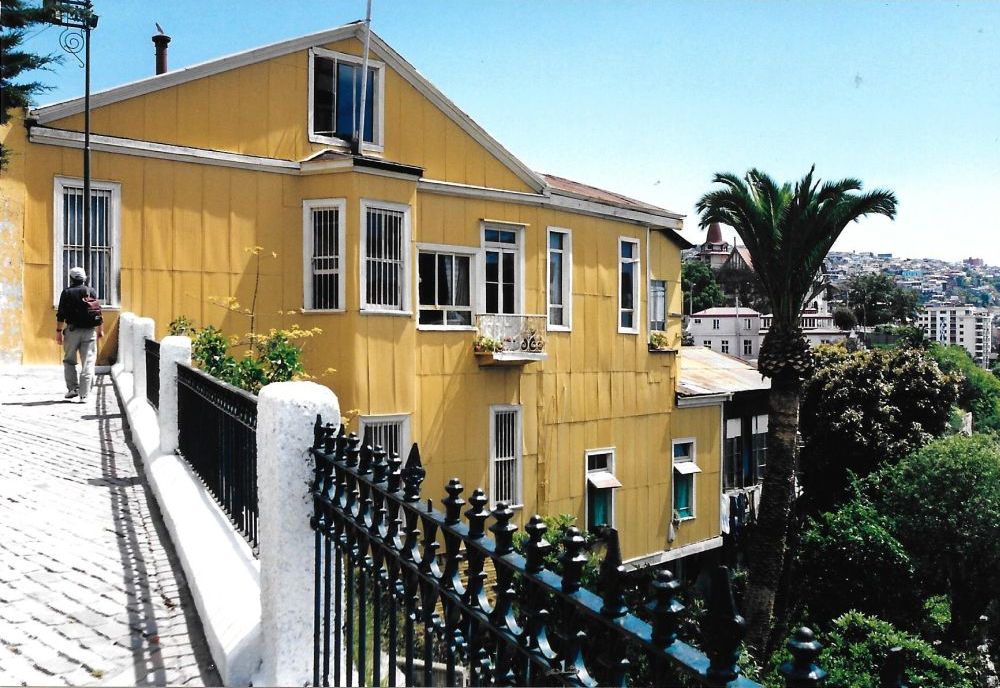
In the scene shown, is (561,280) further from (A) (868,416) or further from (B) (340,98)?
(A) (868,416)

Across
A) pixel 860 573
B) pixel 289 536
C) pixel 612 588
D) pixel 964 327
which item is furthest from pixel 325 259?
pixel 964 327

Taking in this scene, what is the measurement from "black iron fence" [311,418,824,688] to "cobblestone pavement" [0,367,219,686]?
1238 millimetres

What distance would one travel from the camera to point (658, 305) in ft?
72.2

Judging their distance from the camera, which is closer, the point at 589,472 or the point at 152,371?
the point at 152,371

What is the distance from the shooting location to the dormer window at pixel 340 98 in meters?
16.0

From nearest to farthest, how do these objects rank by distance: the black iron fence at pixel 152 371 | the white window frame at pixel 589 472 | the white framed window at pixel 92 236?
the black iron fence at pixel 152 371 < the white framed window at pixel 92 236 < the white window frame at pixel 589 472

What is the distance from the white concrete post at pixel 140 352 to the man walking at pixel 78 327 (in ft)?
2.08

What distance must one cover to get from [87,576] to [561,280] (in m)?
14.7

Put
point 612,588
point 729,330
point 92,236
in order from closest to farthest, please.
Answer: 1. point 612,588
2. point 92,236
3. point 729,330

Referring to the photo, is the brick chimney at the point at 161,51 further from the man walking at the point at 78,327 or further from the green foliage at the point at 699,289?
the green foliage at the point at 699,289

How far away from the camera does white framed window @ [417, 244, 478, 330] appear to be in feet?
53.7

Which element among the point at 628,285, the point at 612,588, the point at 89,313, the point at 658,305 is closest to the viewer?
the point at 612,588

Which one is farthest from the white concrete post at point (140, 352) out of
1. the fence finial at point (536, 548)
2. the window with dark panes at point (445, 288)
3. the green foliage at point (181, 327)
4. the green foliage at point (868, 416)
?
the green foliage at point (868, 416)

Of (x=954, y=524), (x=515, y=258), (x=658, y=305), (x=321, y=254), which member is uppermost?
(x=515, y=258)
